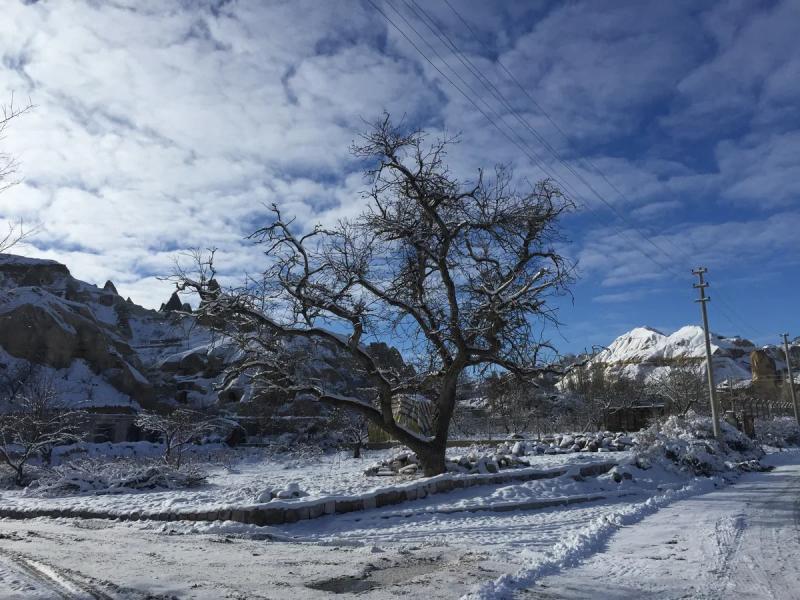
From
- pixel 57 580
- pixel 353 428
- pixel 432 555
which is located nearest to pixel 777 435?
pixel 353 428

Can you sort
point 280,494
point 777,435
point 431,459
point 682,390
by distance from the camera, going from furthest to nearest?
point 682,390, point 777,435, point 431,459, point 280,494

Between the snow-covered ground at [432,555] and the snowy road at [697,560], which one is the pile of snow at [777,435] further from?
the snow-covered ground at [432,555]

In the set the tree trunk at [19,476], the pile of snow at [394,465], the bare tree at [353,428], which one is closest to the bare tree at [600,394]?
the bare tree at [353,428]

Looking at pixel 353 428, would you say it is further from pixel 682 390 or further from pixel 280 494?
pixel 682 390

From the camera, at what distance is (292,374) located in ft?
48.5

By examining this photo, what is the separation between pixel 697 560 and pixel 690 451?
12067mm

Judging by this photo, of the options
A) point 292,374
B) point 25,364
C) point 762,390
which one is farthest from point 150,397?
point 762,390

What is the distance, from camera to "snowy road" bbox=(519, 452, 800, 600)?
5344 mm

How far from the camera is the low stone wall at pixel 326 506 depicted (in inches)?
395

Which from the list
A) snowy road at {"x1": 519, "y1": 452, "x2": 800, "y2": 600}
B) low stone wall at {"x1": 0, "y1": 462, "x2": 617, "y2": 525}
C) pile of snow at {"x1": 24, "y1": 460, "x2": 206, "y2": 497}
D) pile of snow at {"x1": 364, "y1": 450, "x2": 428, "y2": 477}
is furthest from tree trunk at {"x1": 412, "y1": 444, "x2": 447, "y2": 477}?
pile of snow at {"x1": 24, "y1": 460, "x2": 206, "y2": 497}

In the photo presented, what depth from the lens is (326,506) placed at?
10.6 m

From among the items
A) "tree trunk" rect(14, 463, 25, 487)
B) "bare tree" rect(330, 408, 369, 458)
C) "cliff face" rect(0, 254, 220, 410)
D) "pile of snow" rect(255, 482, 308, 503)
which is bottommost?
"tree trunk" rect(14, 463, 25, 487)

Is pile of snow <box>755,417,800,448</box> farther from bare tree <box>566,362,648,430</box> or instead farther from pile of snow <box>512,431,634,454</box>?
pile of snow <box>512,431,634,454</box>

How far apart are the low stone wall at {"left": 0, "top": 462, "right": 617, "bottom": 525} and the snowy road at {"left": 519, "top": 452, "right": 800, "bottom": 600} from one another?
9.61ft
